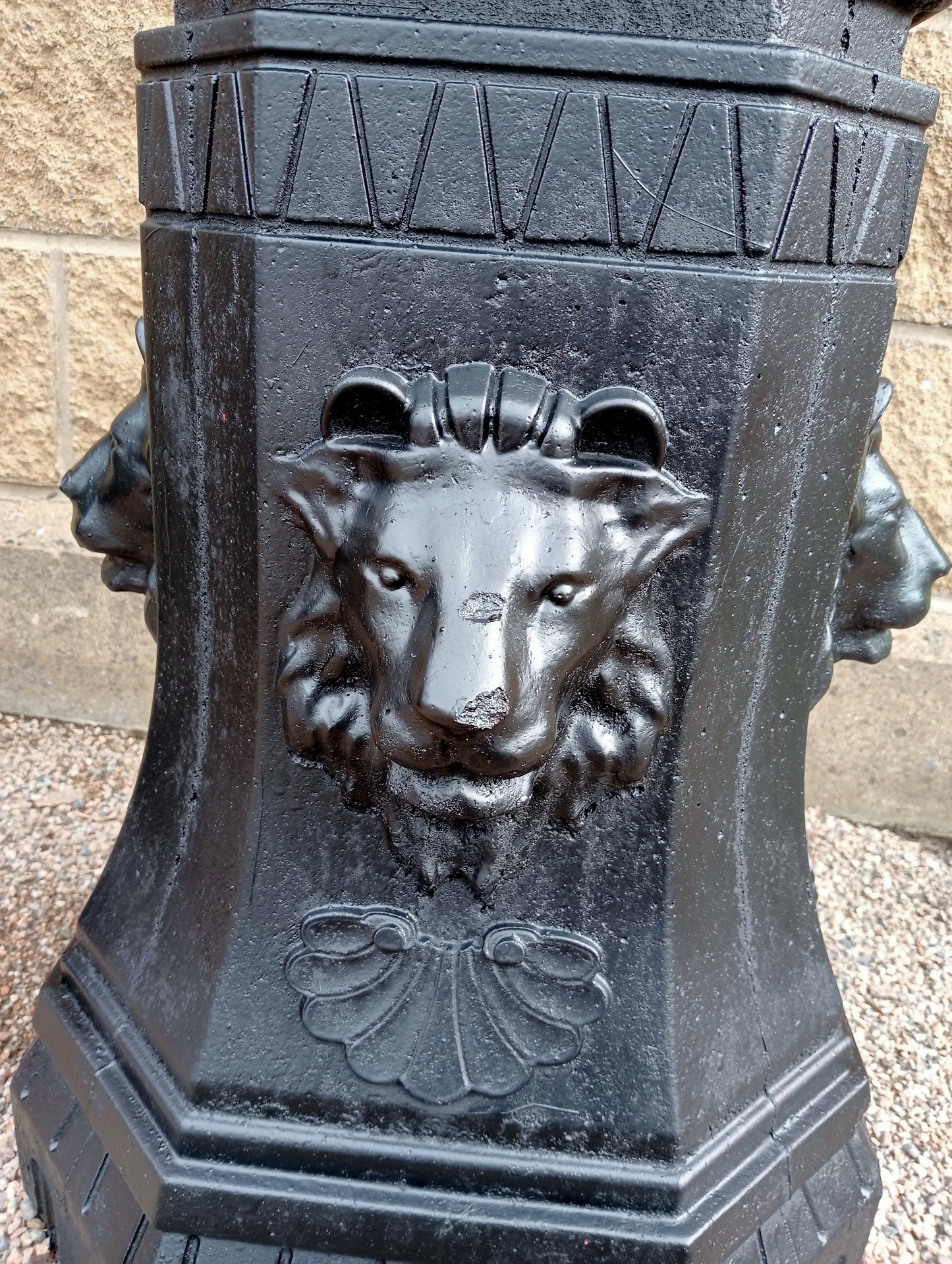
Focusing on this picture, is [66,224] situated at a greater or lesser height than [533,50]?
lesser

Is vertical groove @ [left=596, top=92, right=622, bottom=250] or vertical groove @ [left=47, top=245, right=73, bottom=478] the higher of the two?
vertical groove @ [left=596, top=92, right=622, bottom=250]

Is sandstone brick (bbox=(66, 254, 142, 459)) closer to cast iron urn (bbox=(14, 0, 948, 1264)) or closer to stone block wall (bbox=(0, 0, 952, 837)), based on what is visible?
stone block wall (bbox=(0, 0, 952, 837))

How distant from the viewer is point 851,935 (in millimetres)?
1986

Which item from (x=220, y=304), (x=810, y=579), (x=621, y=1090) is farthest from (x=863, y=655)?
(x=220, y=304)

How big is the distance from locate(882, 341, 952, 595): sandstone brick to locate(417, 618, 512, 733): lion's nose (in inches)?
62.7

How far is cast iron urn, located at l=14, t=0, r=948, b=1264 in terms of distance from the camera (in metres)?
0.90

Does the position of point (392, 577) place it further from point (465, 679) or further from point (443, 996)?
point (443, 996)

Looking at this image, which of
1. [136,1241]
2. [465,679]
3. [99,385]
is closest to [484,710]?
[465,679]

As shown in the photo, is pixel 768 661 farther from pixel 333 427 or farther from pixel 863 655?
pixel 333 427

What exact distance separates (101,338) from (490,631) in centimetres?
180

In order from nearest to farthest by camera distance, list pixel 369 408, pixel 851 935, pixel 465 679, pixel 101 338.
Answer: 1. pixel 465 679
2. pixel 369 408
3. pixel 851 935
4. pixel 101 338

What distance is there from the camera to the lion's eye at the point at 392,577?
909 millimetres

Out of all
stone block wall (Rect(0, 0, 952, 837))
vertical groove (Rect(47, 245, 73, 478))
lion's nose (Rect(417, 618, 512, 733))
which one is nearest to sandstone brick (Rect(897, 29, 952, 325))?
stone block wall (Rect(0, 0, 952, 837))

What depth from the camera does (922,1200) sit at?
56.1 inches
